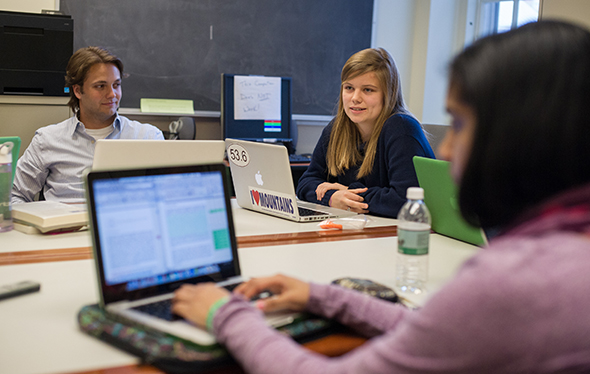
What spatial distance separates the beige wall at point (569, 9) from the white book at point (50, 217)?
2.55 m

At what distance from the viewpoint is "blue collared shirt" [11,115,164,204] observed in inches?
91.4

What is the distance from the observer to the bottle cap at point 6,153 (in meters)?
1.49

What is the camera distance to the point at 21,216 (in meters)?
1.58

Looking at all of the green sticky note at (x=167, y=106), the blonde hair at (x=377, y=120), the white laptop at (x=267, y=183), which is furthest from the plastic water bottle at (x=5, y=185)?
the green sticky note at (x=167, y=106)

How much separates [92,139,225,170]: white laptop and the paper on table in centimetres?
193

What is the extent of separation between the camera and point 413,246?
3.52 feet

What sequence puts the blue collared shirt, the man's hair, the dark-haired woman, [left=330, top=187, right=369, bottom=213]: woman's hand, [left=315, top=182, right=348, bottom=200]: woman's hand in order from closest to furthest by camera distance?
the dark-haired woman → [left=330, top=187, right=369, bottom=213]: woman's hand → [left=315, top=182, right=348, bottom=200]: woman's hand → the blue collared shirt → the man's hair

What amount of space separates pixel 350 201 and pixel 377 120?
404 mm

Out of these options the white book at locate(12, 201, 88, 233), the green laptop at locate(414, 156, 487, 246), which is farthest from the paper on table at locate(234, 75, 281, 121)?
the green laptop at locate(414, 156, 487, 246)

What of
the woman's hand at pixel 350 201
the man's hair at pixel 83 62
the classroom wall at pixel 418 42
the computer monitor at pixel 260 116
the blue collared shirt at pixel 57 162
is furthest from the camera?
the classroom wall at pixel 418 42

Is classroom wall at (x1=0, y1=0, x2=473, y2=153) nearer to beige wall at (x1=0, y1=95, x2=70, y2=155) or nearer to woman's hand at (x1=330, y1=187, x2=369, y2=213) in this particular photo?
beige wall at (x1=0, y1=95, x2=70, y2=155)

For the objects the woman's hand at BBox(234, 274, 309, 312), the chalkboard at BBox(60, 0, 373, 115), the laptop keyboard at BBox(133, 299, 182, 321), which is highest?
the chalkboard at BBox(60, 0, 373, 115)

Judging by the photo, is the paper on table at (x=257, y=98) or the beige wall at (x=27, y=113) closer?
the beige wall at (x=27, y=113)

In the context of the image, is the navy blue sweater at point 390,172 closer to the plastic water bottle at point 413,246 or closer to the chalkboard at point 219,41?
the plastic water bottle at point 413,246
